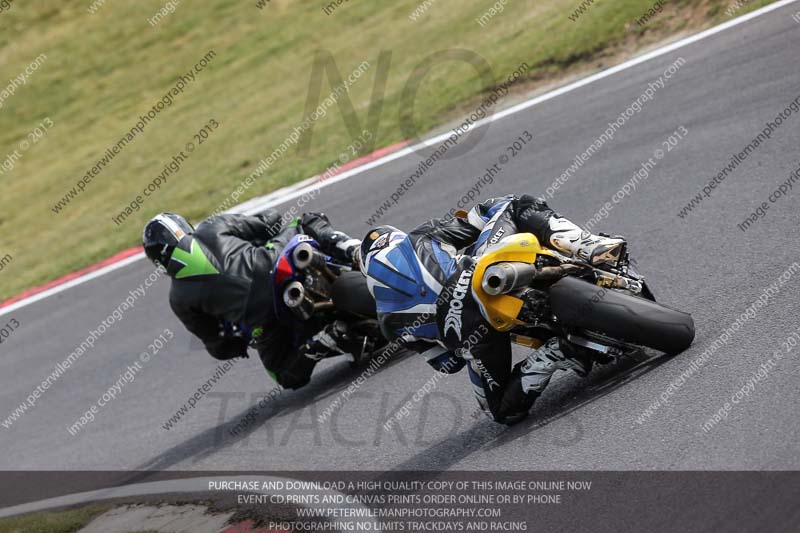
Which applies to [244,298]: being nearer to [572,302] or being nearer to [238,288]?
[238,288]

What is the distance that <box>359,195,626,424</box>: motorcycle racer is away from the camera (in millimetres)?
5641

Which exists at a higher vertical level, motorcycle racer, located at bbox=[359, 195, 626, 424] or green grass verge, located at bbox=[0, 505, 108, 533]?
motorcycle racer, located at bbox=[359, 195, 626, 424]

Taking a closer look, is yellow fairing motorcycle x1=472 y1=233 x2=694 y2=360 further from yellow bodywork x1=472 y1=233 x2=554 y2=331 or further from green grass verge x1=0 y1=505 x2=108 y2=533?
green grass verge x1=0 y1=505 x2=108 y2=533

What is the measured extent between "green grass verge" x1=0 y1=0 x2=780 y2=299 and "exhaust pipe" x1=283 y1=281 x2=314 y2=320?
5958mm

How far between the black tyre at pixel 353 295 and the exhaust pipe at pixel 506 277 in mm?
1831

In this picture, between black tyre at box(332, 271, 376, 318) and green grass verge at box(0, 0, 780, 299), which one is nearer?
black tyre at box(332, 271, 376, 318)

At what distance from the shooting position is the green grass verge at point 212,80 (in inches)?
535

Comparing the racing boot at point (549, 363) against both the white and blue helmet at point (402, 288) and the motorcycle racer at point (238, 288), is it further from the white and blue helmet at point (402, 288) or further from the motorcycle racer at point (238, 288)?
the motorcycle racer at point (238, 288)

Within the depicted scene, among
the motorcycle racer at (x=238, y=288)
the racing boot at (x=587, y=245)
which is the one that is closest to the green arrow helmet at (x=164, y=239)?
the motorcycle racer at (x=238, y=288)

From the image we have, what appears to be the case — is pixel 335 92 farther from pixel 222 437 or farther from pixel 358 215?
pixel 222 437

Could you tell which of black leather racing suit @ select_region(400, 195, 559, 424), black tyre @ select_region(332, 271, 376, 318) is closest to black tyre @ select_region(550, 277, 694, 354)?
black leather racing suit @ select_region(400, 195, 559, 424)

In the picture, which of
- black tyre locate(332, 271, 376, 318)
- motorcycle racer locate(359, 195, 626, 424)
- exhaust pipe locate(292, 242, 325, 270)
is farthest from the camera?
exhaust pipe locate(292, 242, 325, 270)

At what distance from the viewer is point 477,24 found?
17.0 meters

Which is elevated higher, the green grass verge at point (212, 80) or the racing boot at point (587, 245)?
the racing boot at point (587, 245)
